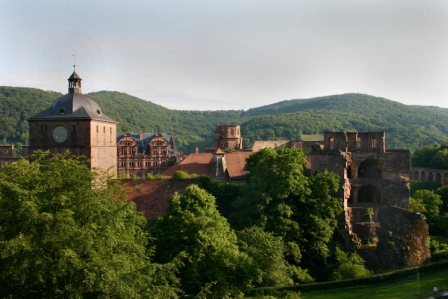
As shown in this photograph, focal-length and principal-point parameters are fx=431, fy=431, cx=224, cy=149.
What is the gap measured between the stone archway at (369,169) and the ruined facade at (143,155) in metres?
36.1

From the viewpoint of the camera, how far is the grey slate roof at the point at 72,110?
27828mm

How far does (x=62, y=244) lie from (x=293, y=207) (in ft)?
51.8

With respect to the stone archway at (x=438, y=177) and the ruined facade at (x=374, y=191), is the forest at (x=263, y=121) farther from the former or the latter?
the ruined facade at (x=374, y=191)

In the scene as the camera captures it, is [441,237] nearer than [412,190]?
Yes

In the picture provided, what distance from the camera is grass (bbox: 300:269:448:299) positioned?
17.7 meters

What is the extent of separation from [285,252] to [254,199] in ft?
11.5

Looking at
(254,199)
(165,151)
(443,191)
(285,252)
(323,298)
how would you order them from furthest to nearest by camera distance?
(165,151), (443,191), (254,199), (285,252), (323,298)

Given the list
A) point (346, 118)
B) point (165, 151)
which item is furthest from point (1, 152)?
point (346, 118)

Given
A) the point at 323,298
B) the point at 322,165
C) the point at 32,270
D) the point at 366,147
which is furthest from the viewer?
the point at 366,147

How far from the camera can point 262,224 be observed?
23.5 meters

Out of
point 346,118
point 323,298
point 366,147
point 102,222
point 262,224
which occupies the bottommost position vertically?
point 323,298

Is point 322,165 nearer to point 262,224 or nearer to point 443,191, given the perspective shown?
point 262,224

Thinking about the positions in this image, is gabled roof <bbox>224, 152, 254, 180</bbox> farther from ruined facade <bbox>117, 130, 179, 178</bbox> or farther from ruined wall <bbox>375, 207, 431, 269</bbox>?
ruined facade <bbox>117, 130, 179, 178</bbox>

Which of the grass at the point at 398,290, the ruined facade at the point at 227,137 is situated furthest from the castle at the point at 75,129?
the ruined facade at the point at 227,137
